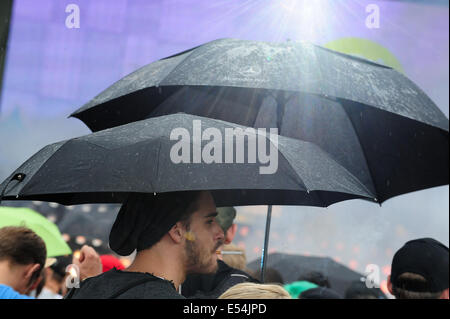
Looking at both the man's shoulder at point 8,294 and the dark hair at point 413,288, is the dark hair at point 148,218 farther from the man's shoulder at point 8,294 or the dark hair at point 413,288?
the dark hair at point 413,288

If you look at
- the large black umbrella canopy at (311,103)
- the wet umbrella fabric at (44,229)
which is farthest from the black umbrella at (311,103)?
the wet umbrella fabric at (44,229)

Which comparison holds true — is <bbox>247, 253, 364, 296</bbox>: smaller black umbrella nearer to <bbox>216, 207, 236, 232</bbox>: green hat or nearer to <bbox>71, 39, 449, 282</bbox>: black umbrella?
<bbox>216, 207, 236, 232</bbox>: green hat

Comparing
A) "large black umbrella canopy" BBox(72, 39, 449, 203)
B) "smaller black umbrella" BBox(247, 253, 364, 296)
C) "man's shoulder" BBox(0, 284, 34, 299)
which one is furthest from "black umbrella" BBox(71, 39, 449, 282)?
"smaller black umbrella" BBox(247, 253, 364, 296)

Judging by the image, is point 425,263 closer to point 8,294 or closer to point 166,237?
point 166,237

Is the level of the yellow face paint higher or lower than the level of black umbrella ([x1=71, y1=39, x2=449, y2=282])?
lower

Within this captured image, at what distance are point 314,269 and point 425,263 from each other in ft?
16.5

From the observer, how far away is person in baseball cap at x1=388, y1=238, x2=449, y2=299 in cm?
281

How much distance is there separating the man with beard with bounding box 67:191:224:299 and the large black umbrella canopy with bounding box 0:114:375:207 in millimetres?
122

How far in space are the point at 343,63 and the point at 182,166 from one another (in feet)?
4.41

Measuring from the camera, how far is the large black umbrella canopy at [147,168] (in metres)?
2.20

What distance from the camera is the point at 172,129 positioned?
234cm

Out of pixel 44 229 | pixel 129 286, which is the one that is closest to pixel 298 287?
pixel 44 229
